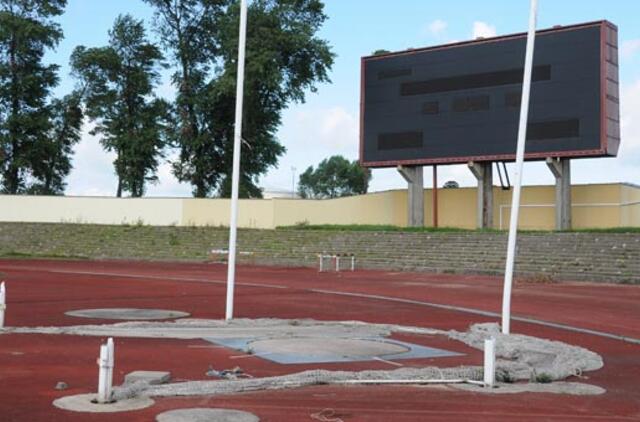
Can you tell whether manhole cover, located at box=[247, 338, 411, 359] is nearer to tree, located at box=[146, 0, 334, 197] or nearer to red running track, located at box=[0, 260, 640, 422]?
red running track, located at box=[0, 260, 640, 422]

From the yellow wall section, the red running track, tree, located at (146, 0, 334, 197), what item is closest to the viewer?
the red running track

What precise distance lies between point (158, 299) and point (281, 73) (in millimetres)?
41582

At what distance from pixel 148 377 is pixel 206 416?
1.76 meters

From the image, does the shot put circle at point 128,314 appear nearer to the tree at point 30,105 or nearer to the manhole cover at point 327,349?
the manhole cover at point 327,349

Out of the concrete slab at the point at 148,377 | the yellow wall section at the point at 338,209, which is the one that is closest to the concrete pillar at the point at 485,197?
the yellow wall section at the point at 338,209

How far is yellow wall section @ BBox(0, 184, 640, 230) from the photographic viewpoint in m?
43.3

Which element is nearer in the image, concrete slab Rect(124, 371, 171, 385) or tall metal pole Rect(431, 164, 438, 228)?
concrete slab Rect(124, 371, 171, 385)

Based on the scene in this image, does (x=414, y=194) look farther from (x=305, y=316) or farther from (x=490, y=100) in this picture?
(x=305, y=316)

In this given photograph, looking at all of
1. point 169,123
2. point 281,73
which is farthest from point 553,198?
point 169,123

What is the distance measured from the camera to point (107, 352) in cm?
761

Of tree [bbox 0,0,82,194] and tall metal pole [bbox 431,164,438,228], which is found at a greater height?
tree [bbox 0,0,82,194]

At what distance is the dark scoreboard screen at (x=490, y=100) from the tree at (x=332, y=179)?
8537cm

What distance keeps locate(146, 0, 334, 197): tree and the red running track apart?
91.9 ft

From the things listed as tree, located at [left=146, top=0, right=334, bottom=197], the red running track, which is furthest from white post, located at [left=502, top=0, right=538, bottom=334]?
tree, located at [left=146, top=0, right=334, bottom=197]
